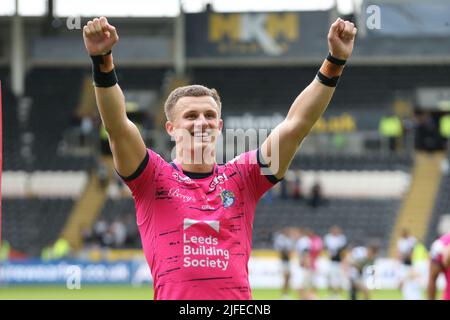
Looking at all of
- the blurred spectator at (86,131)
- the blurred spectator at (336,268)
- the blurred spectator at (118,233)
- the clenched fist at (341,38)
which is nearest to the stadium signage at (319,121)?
the blurred spectator at (86,131)

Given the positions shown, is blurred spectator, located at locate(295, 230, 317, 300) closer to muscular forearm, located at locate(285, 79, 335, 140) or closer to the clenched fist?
muscular forearm, located at locate(285, 79, 335, 140)

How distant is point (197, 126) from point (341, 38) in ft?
2.48

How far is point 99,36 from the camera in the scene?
4629 mm

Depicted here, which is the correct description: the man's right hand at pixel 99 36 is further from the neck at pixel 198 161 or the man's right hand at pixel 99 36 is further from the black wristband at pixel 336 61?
the black wristband at pixel 336 61

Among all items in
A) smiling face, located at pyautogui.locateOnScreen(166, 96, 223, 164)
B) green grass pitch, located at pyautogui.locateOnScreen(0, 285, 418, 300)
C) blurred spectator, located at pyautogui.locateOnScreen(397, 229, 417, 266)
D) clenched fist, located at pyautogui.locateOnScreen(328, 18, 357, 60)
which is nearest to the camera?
clenched fist, located at pyautogui.locateOnScreen(328, 18, 357, 60)

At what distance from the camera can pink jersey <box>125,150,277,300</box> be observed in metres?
4.80

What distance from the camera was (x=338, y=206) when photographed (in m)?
33.9

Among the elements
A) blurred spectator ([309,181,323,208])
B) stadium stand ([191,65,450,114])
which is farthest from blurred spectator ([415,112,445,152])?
blurred spectator ([309,181,323,208])

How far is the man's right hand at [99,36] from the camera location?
457 centimetres

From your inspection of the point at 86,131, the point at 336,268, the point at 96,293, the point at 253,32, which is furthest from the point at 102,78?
the point at 86,131

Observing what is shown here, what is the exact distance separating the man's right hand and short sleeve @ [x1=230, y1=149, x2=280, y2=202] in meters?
0.93

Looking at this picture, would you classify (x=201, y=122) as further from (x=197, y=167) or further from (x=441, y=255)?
(x=441, y=255)

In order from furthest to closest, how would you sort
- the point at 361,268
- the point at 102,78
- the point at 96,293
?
the point at 96,293 → the point at 361,268 → the point at 102,78
